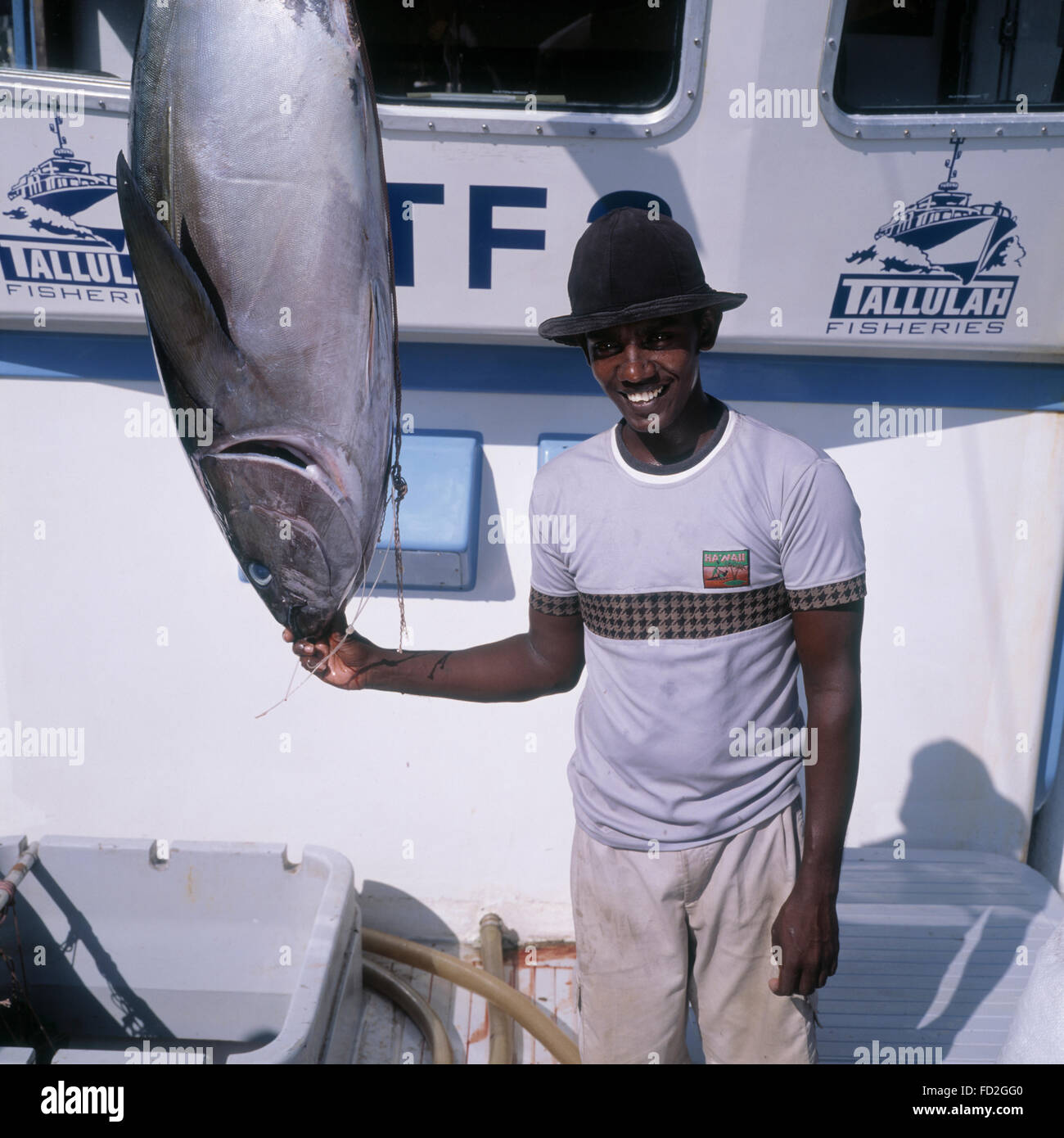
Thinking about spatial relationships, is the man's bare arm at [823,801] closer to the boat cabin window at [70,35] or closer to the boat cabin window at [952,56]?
the boat cabin window at [952,56]

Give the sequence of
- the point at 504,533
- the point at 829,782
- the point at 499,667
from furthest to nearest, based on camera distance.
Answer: the point at 504,533 < the point at 499,667 < the point at 829,782

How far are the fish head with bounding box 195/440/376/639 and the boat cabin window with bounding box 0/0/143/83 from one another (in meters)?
1.36

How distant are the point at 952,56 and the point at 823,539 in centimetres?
138

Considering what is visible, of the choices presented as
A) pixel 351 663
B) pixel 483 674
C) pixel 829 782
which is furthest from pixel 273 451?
pixel 829 782

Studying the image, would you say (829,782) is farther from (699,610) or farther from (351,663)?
(351,663)

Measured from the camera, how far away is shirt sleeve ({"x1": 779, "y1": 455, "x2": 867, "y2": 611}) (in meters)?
1.42

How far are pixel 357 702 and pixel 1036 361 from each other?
195cm

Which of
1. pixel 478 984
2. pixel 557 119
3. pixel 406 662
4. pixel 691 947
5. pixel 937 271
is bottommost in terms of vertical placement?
pixel 478 984

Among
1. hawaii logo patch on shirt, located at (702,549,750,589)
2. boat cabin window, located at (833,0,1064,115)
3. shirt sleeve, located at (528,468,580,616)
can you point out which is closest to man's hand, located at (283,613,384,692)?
shirt sleeve, located at (528,468,580,616)

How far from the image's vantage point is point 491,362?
2387mm

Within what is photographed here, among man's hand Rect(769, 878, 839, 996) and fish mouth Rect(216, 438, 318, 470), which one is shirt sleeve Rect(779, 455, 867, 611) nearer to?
man's hand Rect(769, 878, 839, 996)

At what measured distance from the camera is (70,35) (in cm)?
227

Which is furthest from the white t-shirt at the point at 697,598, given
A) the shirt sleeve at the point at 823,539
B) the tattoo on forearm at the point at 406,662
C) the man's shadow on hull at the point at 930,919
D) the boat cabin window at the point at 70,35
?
the boat cabin window at the point at 70,35

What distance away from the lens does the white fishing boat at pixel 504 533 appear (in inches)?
79.0
